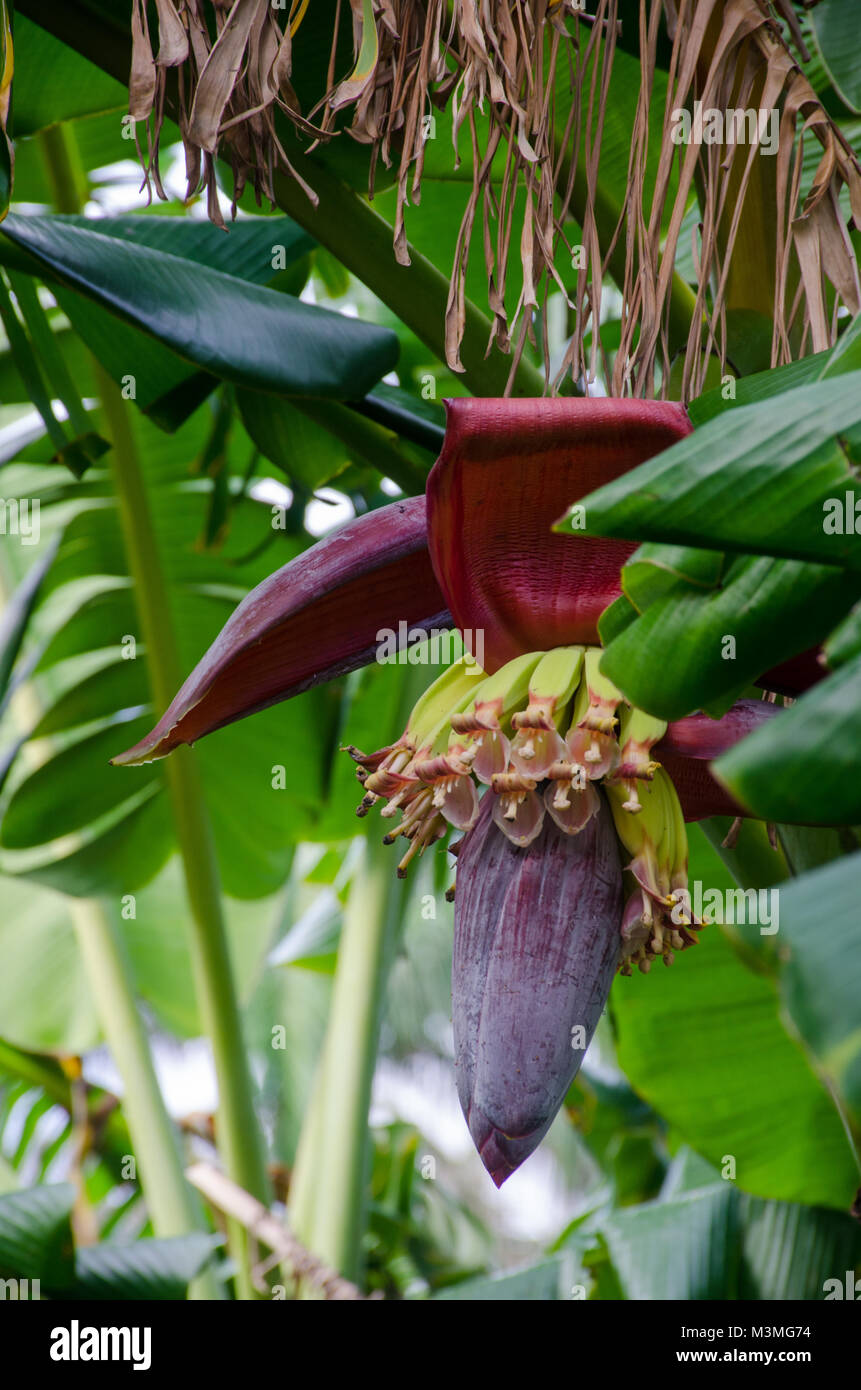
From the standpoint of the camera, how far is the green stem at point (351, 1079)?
1.15m

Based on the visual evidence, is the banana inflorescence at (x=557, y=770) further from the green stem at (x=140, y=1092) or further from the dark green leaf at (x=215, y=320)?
the green stem at (x=140, y=1092)

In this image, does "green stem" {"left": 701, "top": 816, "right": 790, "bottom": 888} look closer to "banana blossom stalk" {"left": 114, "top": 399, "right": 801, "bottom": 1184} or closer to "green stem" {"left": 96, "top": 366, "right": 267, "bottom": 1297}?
"banana blossom stalk" {"left": 114, "top": 399, "right": 801, "bottom": 1184}

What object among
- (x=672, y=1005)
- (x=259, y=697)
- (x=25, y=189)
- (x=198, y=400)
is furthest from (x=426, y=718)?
(x=25, y=189)

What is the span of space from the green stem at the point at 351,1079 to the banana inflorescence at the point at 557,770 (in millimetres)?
828

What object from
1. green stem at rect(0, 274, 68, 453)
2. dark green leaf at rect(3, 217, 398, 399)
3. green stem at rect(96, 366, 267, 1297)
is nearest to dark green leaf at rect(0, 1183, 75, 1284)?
green stem at rect(96, 366, 267, 1297)

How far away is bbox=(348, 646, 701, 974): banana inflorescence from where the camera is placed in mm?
348

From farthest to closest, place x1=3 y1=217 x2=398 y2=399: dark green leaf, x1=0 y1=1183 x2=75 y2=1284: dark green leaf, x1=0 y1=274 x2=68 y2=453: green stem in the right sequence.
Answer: x1=0 y1=1183 x2=75 y2=1284: dark green leaf, x1=0 y1=274 x2=68 y2=453: green stem, x1=3 y1=217 x2=398 y2=399: dark green leaf

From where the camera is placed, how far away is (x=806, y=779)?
0.64 ft

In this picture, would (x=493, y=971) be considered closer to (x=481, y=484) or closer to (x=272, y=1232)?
(x=481, y=484)

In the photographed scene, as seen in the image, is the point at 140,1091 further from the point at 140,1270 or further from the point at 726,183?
the point at 726,183

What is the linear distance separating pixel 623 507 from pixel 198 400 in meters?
0.60

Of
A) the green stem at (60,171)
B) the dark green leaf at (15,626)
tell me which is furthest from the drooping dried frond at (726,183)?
the green stem at (60,171)

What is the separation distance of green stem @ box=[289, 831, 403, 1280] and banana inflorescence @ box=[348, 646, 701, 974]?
0.83m
